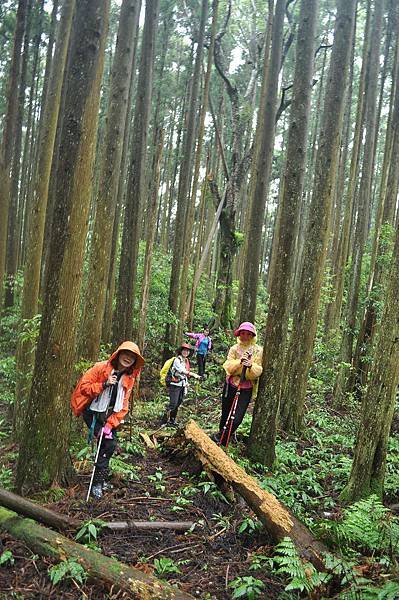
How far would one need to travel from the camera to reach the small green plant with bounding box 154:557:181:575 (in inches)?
145

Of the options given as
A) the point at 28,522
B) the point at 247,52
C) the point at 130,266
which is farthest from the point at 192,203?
the point at 28,522

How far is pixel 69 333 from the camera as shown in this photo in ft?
15.2

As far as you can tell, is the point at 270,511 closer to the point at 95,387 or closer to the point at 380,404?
the point at 380,404

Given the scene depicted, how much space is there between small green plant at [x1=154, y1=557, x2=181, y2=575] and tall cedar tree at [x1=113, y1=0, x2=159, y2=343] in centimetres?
623

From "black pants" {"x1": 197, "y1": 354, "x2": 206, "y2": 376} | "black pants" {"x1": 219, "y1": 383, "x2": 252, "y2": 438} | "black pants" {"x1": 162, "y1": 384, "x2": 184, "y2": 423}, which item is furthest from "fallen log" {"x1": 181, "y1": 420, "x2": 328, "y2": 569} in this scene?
"black pants" {"x1": 197, "y1": 354, "x2": 206, "y2": 376}

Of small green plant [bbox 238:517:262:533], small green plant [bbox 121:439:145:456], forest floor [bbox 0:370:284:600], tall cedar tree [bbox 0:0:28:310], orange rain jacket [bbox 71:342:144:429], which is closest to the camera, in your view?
forest floor [bbox 0:370:284:600]

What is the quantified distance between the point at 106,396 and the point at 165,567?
1.80 metres

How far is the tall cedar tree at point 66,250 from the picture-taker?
4.47m

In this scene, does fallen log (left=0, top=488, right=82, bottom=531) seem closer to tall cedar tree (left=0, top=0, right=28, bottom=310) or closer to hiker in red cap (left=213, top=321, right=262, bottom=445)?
hiker in red cap (left=213, top=321, right=262, bottom=445)

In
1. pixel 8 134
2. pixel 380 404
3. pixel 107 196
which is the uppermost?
pixel 8 134

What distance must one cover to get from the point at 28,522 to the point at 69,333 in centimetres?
158

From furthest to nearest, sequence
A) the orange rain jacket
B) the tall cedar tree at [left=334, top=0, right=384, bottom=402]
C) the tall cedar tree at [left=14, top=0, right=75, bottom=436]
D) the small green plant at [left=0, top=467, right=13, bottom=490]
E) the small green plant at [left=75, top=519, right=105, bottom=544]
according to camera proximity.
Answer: the tall cedar tree at [left=334, top=0, right=384, bottom=402]
the tall cedar tree at [left=14, top=0, right=75, bottom=436]
the small green plant at [left=0, top=467, right=13, bottom=490]
the orange rain jacket
the small green plant at [left=75, top=519, right=105, bottom=544]

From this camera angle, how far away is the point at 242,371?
642 centimetres

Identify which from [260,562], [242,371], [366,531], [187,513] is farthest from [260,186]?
[260,562]
